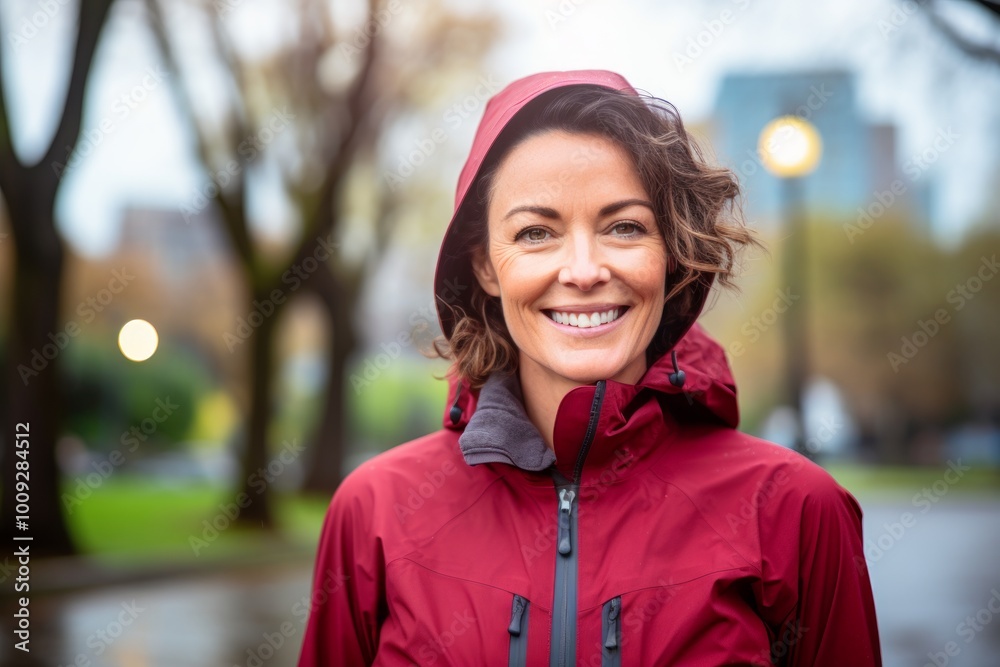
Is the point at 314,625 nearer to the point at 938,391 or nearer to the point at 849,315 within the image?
the point at 849,315

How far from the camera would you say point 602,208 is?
95.7 inches

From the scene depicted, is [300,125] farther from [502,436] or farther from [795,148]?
[502,436]

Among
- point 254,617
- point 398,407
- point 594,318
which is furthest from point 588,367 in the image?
point 398,407

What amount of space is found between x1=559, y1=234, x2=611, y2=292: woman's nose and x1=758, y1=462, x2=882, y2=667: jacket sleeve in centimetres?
65

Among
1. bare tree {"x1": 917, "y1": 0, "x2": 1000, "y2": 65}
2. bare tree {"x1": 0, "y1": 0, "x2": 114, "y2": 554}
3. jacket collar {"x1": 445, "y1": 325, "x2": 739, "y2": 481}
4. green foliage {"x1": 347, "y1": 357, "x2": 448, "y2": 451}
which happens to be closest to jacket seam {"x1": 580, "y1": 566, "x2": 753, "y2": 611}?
jacket collar {"x1": 445, "y1": 325, "x2": 739, "y2": 481}

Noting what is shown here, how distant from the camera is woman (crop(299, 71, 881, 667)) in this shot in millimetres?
2312

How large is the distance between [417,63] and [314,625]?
56.1 feet

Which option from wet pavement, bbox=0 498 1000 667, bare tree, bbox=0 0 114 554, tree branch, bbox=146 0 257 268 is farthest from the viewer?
tree branch, bbox=146 0 257 268

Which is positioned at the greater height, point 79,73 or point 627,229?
point 79,73

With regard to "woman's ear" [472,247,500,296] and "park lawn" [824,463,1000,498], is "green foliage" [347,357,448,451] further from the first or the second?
"woman's ear" [472,247,500,296]

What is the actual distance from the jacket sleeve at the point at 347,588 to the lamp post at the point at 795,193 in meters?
5.58

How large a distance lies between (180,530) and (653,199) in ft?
56.9

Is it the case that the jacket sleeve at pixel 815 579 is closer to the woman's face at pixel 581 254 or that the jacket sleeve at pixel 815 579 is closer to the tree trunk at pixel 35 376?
the woman's face at pixel 581 254

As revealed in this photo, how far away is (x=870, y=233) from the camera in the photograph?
39.1 meters
